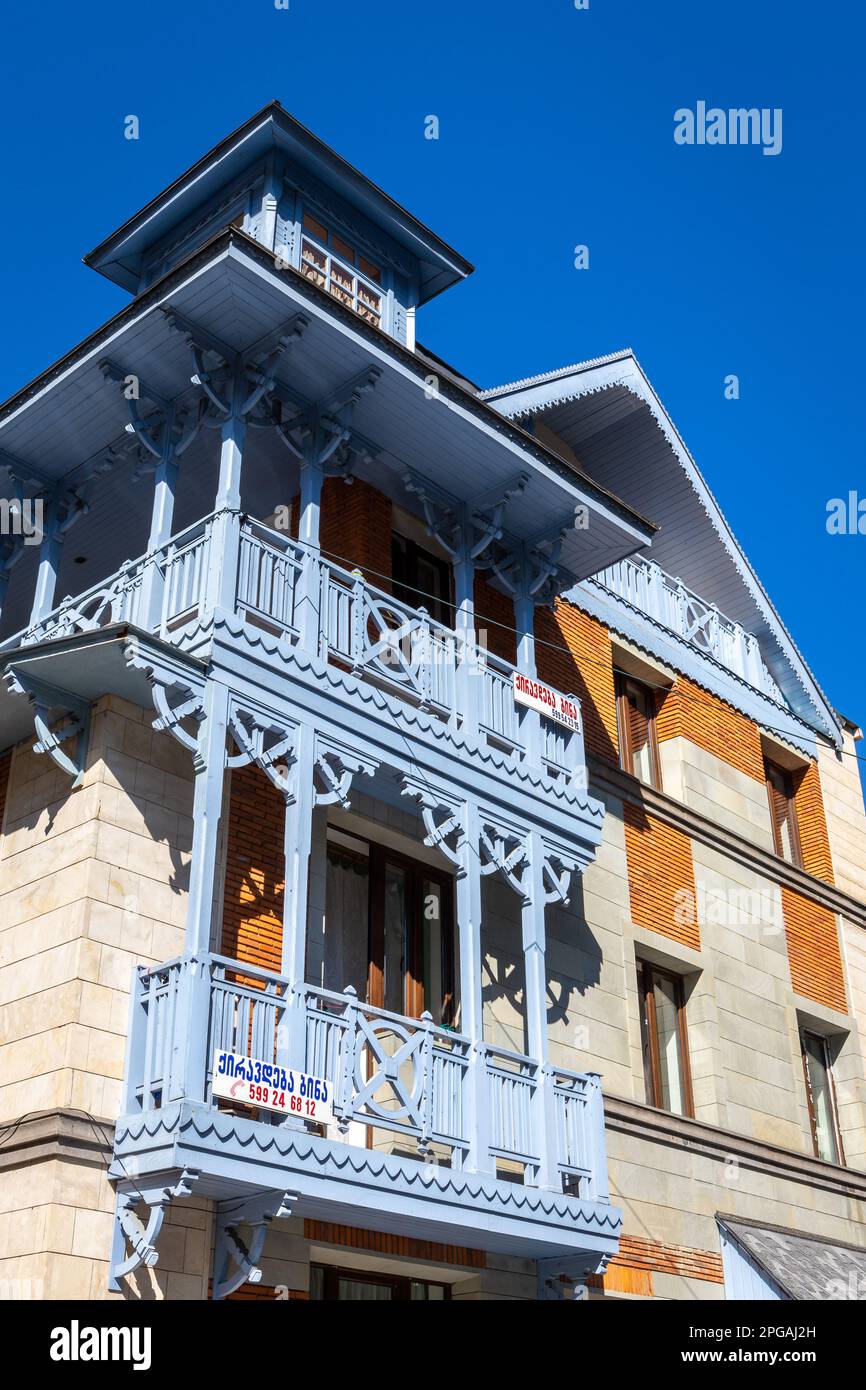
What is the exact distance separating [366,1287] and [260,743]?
501 cm

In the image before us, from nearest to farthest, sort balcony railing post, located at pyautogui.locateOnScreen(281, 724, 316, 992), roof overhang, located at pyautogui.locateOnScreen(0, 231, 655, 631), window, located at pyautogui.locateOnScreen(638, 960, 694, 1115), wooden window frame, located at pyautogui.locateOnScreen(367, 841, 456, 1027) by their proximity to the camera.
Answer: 1. balcony railing post, located at pyautogui.locateOnScreen(281, 724, 316, 992)
2. roof overhang, located at pyautogui.locateOnScreen(0, 231, 655, 631)
3. wooden window frame, located at pyautogui.locateOnScreen(367, 841, 456, 1027)
4. window, located at pyautogui.locateOnScreen(638, 960, 694, 1115)

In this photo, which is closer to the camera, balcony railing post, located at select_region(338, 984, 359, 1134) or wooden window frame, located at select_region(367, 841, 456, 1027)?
balcony railing post, located at select_region(338, 984, 359, 1134)

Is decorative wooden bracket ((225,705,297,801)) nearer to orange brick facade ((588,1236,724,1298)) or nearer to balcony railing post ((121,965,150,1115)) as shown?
balcony railing post ((121,965,150,1115))

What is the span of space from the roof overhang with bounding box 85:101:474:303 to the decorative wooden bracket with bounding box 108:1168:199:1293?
10.4 m

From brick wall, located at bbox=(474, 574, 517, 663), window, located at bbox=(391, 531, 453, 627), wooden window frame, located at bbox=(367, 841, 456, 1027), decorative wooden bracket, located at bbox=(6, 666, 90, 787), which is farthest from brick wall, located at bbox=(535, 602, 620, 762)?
decorative wooden bracket, located at bbox=(6, 666, 90, 787)

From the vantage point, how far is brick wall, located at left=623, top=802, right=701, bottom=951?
17.9 metres

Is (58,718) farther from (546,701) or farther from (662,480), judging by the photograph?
(662,480)

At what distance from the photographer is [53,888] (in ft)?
39.8

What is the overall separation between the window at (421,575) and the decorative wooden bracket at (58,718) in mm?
4518

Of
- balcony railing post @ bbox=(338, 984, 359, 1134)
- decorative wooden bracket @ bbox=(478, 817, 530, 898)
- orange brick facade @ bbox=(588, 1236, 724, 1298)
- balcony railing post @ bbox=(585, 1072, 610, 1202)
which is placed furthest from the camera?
orange brick facade @ bbox=(588, 1236, 724, 1298)

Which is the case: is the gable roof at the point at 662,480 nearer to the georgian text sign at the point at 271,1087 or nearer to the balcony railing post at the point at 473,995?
the balcony railing post at the point at 473,995

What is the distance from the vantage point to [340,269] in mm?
16078

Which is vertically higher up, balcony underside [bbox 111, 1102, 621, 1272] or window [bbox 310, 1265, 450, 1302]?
balcony underside [bbox 111, 1102, 621, 1272]

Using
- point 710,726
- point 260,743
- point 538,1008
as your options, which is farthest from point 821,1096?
point 260,743
